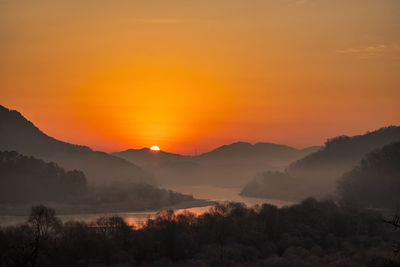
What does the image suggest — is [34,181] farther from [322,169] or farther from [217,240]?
[322,169]

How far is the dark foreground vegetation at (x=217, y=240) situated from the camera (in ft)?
131

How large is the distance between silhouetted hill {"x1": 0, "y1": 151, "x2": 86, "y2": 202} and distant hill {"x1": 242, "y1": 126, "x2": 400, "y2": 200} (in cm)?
6163

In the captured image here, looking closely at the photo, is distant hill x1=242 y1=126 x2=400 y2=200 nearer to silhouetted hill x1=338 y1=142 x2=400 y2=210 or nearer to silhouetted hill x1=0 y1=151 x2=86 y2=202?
silhouetted hill x1=338 y1=142 x2=400 y2=210

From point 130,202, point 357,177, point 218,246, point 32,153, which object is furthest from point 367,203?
point 32,153

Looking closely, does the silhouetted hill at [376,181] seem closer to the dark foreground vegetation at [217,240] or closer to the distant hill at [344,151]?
the dark foreground vegetation at [217,240]

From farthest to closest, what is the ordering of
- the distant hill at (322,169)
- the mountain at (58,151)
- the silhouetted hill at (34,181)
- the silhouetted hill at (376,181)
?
the mountain at (58,151) < the distant hill at (322,169) < the silhouetted hill at (34,181) < the silhouetted hill at (376,181)

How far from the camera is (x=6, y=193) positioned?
111 meters

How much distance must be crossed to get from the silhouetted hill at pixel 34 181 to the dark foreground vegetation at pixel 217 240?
65.5 m

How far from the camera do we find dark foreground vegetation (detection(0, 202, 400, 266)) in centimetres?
4003

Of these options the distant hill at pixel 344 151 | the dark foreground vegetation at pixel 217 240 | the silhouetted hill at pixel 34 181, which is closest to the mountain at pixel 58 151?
the silhouetted hill at pixel 34 181

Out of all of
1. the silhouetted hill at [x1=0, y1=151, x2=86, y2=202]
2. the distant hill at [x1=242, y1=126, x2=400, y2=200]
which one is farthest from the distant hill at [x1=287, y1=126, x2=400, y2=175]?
the silhouetted hill at [x1=0, y1=151, x2=86, y2=202]

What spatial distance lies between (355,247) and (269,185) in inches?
4398

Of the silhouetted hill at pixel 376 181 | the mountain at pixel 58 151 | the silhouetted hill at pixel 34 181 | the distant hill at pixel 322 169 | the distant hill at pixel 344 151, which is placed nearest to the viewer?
the silhouetted hill at pixel 376 181

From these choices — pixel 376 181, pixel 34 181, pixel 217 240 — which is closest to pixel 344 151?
pixel 376 181
